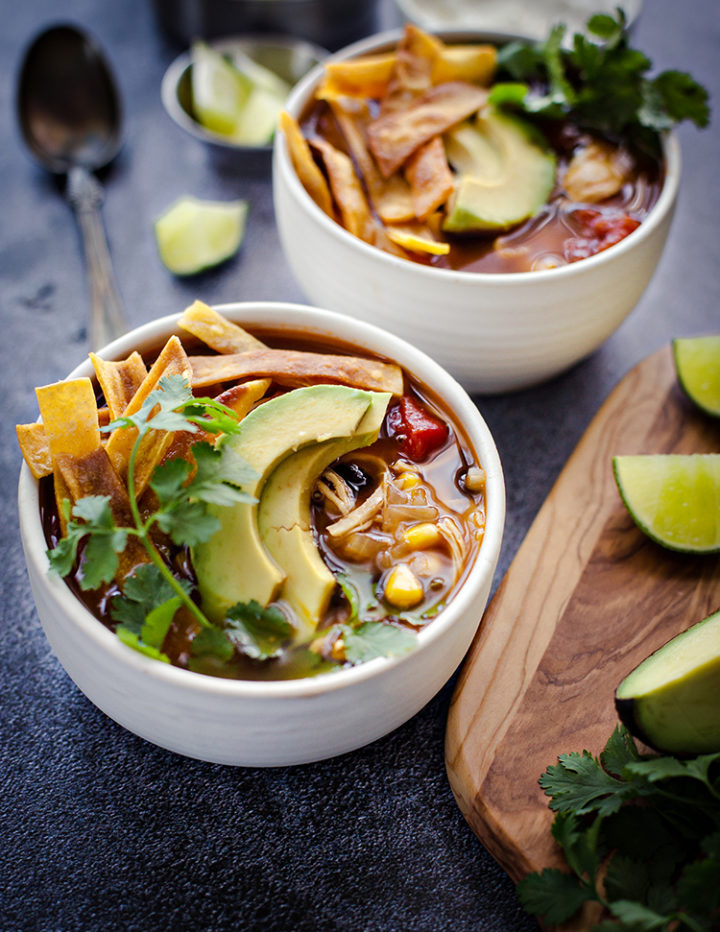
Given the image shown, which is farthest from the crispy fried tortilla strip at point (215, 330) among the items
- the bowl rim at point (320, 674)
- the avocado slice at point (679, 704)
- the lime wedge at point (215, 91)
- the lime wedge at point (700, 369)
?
the lime wedge at point (215, 91)

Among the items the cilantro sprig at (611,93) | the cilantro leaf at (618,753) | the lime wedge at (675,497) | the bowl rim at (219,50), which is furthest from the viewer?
the bowl rim at (219,50)

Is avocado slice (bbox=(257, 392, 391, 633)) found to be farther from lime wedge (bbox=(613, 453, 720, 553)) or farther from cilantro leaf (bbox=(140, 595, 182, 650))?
lime wedge (bbox=(613, 453, 720, 553))

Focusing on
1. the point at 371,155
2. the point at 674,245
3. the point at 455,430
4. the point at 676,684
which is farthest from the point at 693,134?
the point at 676,684

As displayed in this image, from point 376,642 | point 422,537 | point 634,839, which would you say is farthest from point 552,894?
point 422,537

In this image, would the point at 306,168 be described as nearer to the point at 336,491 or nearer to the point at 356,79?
the point at 356,79

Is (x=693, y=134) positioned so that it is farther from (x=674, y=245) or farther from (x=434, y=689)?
(x=434, y=689)

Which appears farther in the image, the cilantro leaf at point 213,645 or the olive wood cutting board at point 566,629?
the olive wood cutting board at point 566,629

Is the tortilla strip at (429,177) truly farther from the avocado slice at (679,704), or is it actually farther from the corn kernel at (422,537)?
the avocado slice at (679,704)
